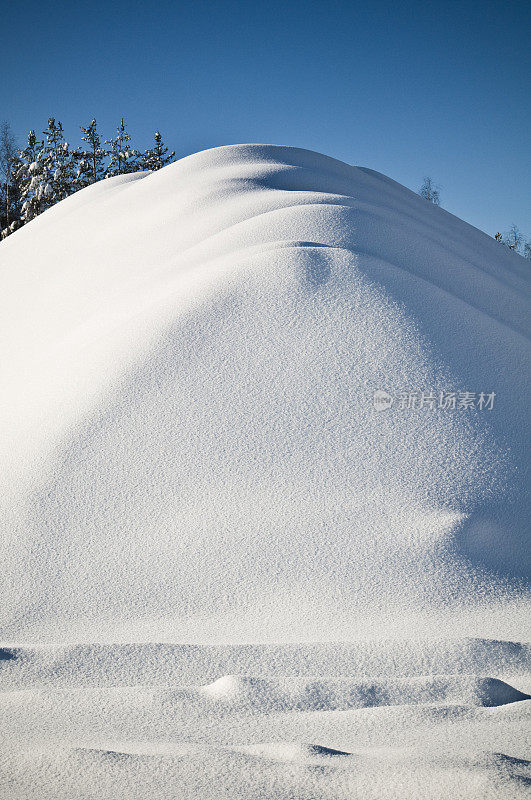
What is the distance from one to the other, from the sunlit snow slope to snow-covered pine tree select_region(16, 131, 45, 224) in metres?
14.5

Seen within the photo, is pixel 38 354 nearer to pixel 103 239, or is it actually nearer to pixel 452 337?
pixel 103 239

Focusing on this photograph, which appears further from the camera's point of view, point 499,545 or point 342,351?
point 342,351

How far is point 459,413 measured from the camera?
2.76m

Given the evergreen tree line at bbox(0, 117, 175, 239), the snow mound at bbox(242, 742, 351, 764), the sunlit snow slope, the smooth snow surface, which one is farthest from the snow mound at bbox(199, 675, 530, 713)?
the evergreen tree line at bbox(0, 117, 175, 239)

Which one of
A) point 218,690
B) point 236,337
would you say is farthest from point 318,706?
point 236,337

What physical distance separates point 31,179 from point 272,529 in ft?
59.4

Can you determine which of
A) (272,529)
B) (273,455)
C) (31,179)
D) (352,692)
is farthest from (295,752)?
(31,179)

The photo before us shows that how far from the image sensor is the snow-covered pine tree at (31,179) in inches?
664

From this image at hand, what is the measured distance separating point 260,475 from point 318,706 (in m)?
1.02

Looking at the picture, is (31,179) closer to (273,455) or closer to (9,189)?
(9,189)

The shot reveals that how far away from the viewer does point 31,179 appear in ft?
58.2

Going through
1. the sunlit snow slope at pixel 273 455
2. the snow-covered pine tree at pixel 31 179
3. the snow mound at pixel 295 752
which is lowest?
the snow mound at pixel 295 752

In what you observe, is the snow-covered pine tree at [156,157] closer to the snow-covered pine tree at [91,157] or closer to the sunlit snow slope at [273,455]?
the snow-covered pine tree at [91,157]

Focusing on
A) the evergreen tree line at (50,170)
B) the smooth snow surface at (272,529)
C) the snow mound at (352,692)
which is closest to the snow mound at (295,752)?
the smooth snow surface at (272,529)
